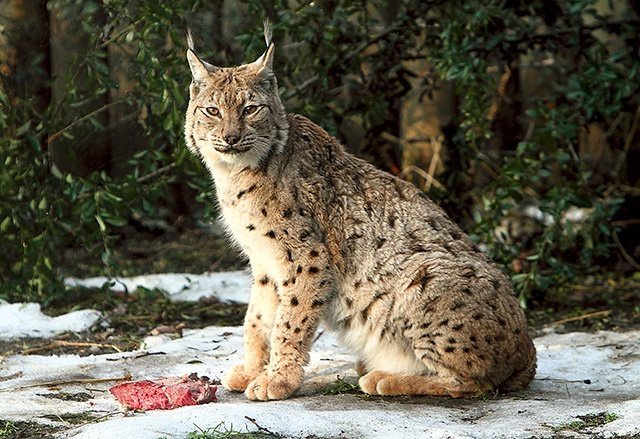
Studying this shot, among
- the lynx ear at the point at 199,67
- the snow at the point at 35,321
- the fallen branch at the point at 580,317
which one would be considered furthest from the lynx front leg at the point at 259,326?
the fallen branch at the point at 580,317

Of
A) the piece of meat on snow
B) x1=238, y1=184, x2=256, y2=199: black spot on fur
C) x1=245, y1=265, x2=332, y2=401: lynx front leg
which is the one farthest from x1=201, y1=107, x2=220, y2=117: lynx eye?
the piece of meat on snow

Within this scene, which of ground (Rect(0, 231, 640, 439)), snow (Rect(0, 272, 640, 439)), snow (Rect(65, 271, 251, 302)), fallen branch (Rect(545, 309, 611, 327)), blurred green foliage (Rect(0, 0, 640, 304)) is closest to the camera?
snow (Rect(0, 272, 640, 439))

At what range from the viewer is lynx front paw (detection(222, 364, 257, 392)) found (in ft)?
16.4

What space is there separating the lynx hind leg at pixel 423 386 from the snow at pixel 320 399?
50 millimetres

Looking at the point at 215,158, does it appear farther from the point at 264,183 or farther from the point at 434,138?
the point at 434,138

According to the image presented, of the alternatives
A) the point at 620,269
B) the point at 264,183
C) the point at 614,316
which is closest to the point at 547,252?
the point at 614,316

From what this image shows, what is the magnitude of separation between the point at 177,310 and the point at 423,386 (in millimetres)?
2842

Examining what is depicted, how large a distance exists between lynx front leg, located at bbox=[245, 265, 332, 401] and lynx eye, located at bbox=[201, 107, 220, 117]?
0.96 meters

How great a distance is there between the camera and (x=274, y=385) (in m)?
4.73

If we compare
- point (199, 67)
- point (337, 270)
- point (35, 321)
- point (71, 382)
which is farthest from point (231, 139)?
point (35, 321)

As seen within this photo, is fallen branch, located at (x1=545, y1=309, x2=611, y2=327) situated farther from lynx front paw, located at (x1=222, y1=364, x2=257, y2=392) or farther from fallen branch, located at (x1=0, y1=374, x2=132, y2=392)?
fallen branch, located at (x1=0, y1=374, x2=132, y2=392)

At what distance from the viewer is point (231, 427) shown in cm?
397

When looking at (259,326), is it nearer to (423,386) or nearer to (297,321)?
(297,321)

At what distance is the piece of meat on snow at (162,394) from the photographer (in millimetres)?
4416
